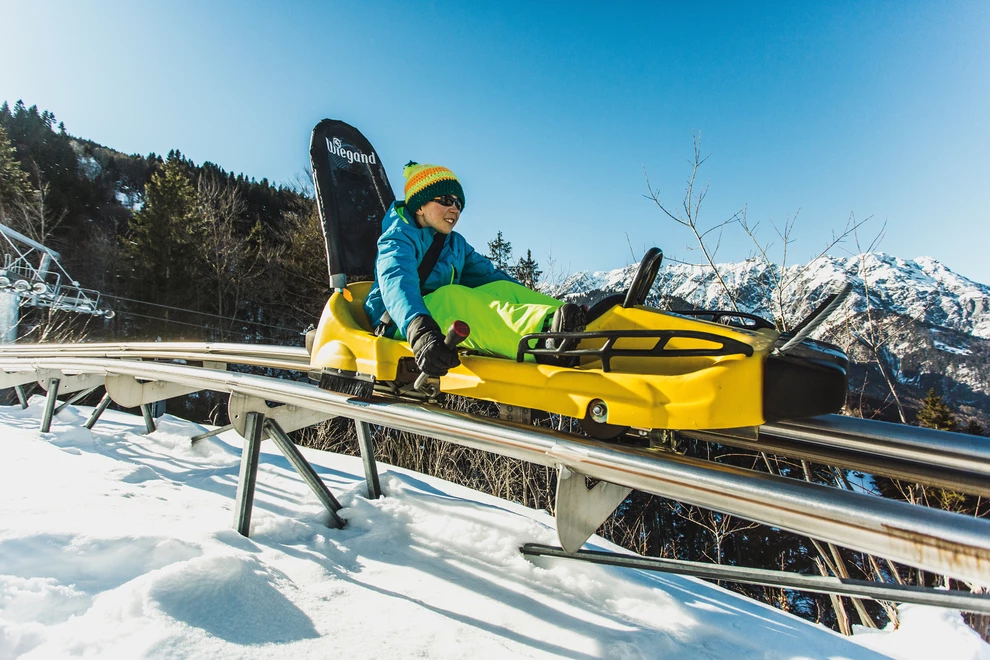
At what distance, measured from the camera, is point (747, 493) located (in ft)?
3.45

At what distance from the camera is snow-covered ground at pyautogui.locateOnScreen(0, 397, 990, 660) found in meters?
1.24

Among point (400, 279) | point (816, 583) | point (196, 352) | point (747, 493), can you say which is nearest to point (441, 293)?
point (400, 279)

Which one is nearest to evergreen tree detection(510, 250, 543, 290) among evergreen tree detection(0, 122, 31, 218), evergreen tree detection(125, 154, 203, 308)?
evergreen tree detection(125, 154, 203, 308)

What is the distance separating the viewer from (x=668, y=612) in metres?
1.76

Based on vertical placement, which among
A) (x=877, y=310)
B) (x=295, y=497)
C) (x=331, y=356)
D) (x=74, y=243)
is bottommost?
(x=295, y=497)

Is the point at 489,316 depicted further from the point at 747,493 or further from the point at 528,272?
the point at 528,272

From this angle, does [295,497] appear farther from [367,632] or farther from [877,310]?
[877,310]

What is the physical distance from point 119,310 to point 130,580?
24227 mm

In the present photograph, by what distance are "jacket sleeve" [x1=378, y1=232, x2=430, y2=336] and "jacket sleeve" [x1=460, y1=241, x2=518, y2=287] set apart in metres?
0.49

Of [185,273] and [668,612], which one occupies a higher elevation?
[185,273]

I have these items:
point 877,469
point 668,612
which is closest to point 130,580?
point 668,612

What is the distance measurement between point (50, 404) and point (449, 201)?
12.3 ft

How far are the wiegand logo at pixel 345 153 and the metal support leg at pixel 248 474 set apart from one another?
1353mm

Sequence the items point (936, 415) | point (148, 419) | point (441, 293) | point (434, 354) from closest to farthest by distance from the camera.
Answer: point (434, 354), point (441, 293), point (148, 419), point (936, 415)
